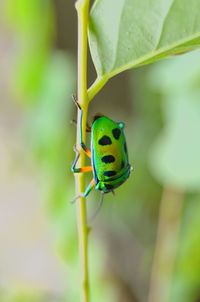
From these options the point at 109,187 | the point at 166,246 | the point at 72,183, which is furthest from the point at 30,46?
the point at 109,187

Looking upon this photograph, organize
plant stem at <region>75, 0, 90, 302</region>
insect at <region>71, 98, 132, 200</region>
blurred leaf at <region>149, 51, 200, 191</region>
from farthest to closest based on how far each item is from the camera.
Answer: blurred leaf at <region>149, 51, 200, 191</region>
insect at <region>71, 98, 132, 200</region>
plant stem at <region>75, 0, 90, 302</region>

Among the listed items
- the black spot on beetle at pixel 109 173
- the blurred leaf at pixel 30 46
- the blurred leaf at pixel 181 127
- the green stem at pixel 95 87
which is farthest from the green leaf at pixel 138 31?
the blurred leaf at pixel 30 46

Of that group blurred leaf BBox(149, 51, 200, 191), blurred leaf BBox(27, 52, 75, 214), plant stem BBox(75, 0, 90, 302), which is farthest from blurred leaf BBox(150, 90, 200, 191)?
plant stem BBox(75, 0, 90, 302)

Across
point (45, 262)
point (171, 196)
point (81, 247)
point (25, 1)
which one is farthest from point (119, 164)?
point (45, 262)

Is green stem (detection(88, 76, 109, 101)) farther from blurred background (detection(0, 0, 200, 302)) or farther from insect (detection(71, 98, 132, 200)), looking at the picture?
blurred background (detection(0, 0, 200, 302))

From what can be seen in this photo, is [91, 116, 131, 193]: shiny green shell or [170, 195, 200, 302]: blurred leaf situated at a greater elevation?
[91, 116, 131, 193]: shiny green shell

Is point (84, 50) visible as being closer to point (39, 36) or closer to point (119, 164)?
point (119, 164)
